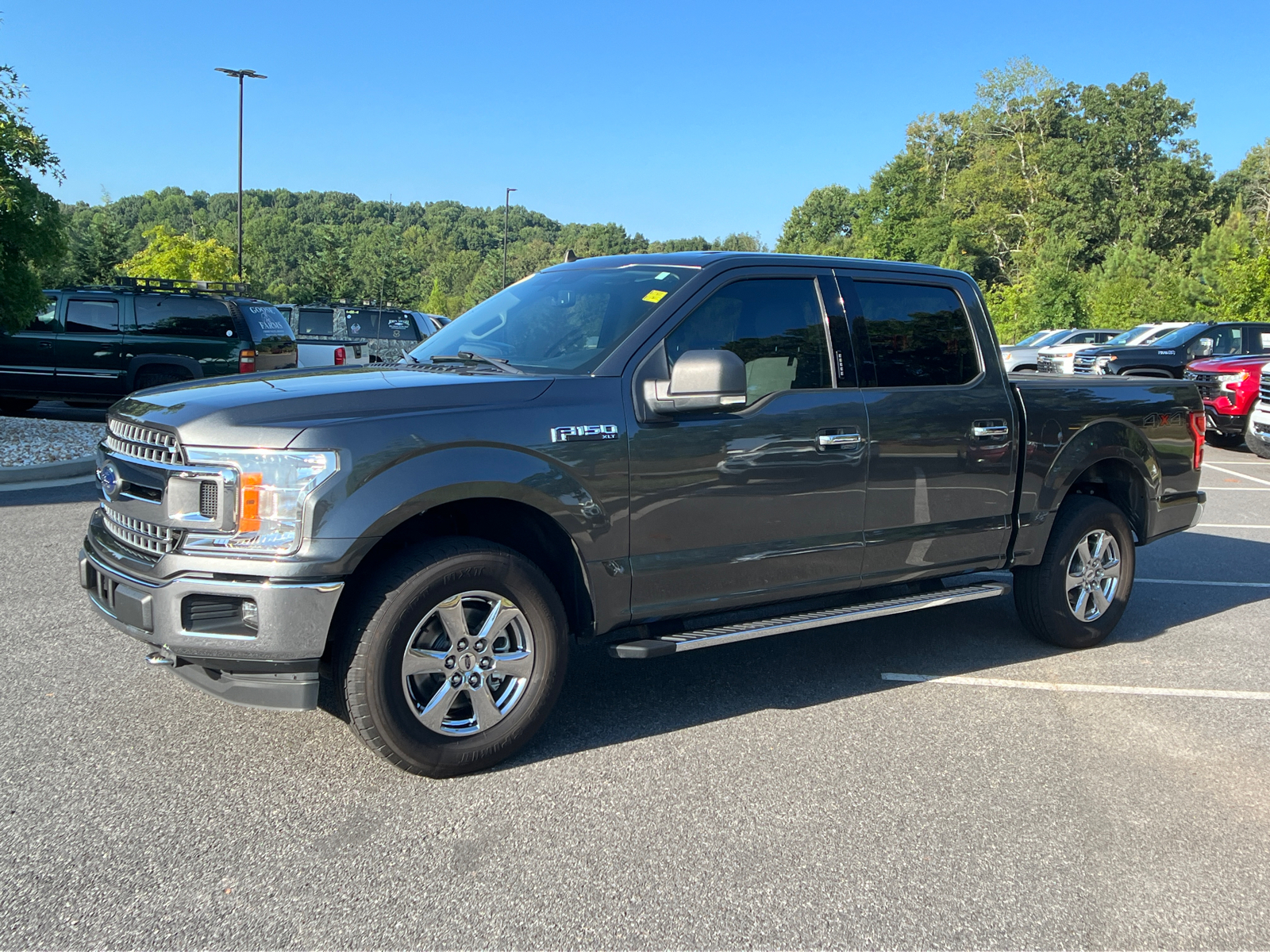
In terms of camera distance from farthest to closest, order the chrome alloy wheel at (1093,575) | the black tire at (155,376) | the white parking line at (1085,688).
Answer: the black tire at (155,376) < the chrome alloy wheel at (1093,575) < the white parking line at (1085,688)

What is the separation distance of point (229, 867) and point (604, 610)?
1.63m

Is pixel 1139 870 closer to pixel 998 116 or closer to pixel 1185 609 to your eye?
pixel 1185 609

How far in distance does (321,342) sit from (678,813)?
16490 millimetres

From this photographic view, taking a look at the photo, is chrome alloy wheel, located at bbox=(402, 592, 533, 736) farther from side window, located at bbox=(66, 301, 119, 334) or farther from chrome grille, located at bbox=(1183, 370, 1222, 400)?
chrome grille, located at bbox=(1183, 370, 1222, 400)

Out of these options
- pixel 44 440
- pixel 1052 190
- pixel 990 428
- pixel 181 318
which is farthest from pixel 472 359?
pixel 1052 190

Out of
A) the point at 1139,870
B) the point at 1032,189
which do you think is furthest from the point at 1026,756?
the point at 1032,189

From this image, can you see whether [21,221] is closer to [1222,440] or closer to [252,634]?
[252,634]

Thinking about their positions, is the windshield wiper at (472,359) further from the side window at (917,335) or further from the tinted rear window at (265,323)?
the tinted rear window at (265,323)

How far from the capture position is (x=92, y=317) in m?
15.1

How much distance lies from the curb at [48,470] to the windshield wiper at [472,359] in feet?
24.0

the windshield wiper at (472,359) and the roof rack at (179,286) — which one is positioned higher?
the roof rack at (179,286)

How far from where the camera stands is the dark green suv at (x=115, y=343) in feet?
49.5

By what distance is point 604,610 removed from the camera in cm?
421

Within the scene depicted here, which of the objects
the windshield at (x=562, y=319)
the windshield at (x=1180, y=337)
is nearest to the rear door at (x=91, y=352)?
the windshield at (x=562, y=319)
